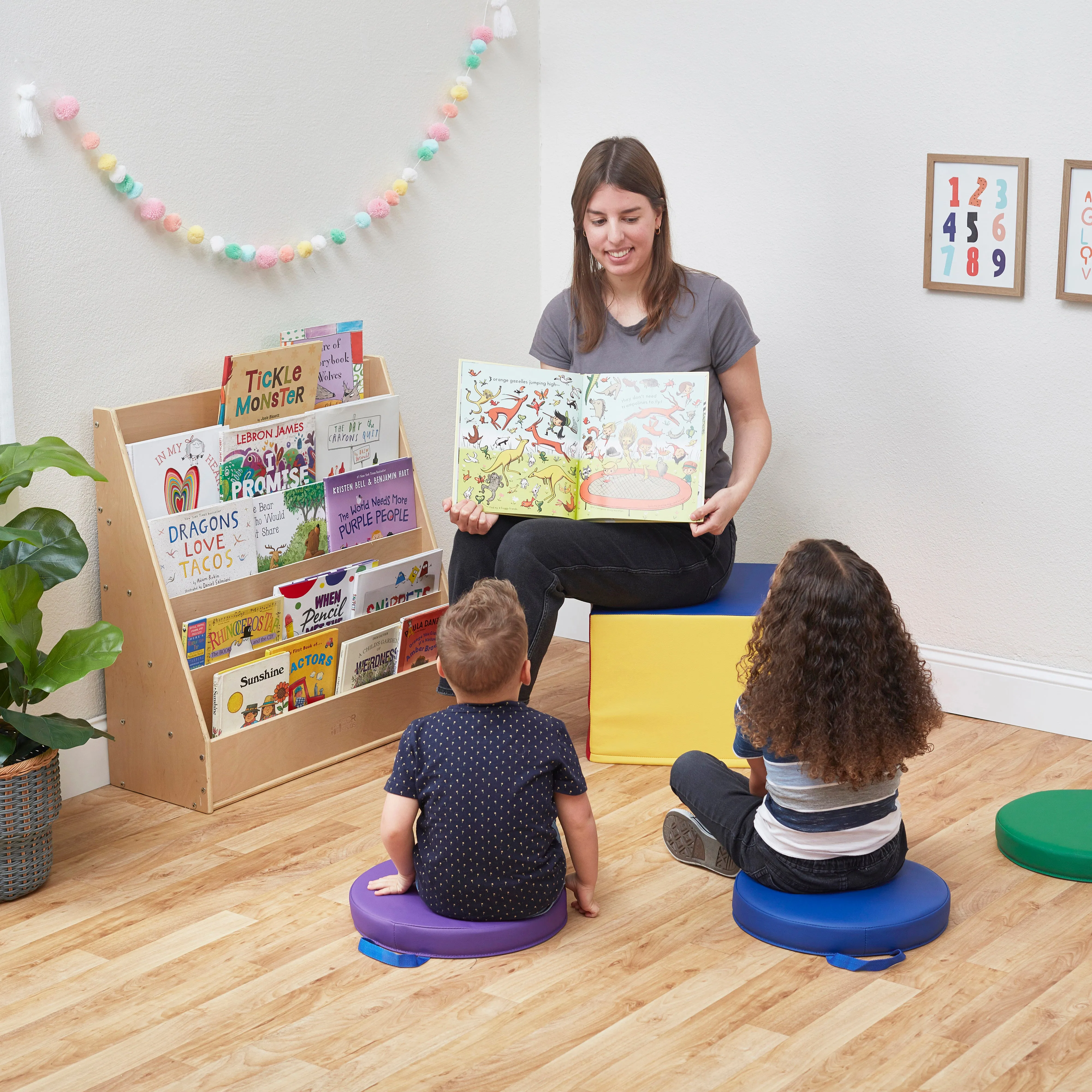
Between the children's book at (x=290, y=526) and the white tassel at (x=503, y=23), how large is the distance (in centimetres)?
123

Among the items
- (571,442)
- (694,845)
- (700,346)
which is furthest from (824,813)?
(700,346)

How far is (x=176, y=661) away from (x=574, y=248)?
3.98 ft

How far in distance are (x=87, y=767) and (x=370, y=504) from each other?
2.58 feet

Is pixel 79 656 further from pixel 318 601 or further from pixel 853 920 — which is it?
pixel 853 920

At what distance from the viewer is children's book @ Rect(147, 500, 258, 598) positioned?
2539 mm

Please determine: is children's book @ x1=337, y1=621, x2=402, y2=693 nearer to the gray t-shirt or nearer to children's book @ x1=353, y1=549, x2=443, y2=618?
children's book @ x1=353, y1=549, x2=443, y2=618

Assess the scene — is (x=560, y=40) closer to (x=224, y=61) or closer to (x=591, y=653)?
(x=224, y=61)

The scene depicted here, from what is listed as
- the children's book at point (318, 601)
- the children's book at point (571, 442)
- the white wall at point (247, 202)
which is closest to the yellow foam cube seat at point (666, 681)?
the children's book at point (571, 442)

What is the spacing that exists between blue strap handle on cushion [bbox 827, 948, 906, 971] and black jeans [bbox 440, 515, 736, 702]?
2.78ft

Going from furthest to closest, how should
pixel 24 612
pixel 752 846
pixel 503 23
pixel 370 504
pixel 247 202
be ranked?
1. pixel 503 23
2. pixel 370 504
3. pixel 247 202
4. pixel 24 612
5. pixel 752 846

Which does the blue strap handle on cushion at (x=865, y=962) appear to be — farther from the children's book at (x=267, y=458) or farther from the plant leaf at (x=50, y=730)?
the children's book at (x=267, y=458)

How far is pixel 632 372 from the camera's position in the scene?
2.78 metres

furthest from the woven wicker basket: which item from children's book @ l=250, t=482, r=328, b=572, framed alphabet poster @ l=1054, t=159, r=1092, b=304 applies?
framed alphabet poster @ l=1054, t=159, r=1092, b=304

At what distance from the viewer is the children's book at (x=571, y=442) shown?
105 inches
